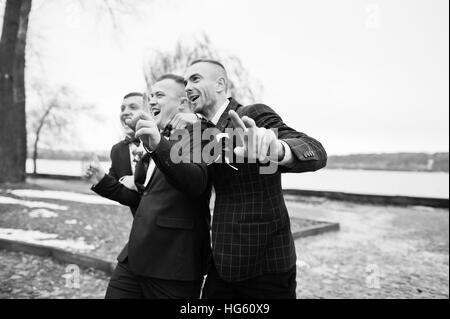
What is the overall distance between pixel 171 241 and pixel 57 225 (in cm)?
503

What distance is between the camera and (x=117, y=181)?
2.52 metres

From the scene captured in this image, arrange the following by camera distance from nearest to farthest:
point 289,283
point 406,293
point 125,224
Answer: point 289,283, point 406,293, point 125,224

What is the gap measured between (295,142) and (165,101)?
88 centimetres

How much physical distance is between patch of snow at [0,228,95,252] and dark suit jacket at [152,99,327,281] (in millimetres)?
3929

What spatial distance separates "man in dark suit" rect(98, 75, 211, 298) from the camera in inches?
83.4

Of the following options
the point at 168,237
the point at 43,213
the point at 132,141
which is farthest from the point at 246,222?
the point at 43,213

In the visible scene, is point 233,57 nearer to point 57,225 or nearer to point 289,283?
point 57,225

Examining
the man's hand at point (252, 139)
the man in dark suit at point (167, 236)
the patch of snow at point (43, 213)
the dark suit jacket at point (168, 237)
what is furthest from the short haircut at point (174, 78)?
the patch of snow at point (43, 213)

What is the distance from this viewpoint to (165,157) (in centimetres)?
165

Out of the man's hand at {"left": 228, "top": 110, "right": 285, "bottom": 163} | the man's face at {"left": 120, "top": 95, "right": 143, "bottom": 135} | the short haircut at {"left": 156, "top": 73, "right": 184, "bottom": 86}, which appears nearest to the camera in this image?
the man's hand at {"left": 228, "top": 110, "right": 285, "bottom": 163}

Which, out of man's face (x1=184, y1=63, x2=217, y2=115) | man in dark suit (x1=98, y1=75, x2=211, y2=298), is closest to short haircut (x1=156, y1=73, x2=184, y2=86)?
man in dark suit (x1=98, y1=75, x2=211, y2=298)

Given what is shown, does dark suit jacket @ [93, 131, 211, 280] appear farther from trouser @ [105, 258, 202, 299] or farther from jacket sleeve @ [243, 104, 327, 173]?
jacket sleeve @ [243, 104, 327, 173]

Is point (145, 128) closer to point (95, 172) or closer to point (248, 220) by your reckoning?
point (248, 220)
